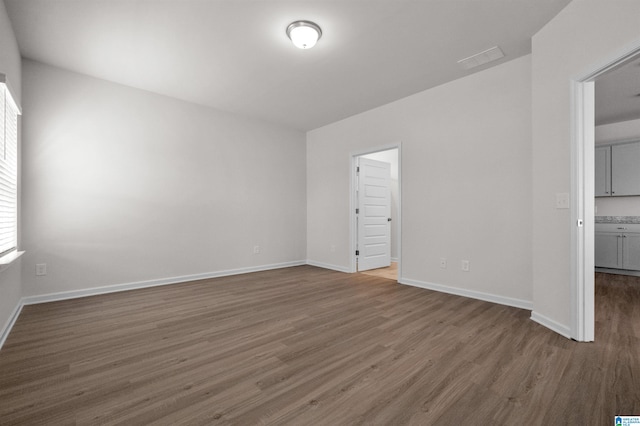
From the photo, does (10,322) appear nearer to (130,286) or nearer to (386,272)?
(130,286)

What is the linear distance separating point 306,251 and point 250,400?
440 centimetres

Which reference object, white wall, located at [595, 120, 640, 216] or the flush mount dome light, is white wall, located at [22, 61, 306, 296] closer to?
the flush mount dome light

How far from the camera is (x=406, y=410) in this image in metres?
1.46

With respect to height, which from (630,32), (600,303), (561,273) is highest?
(630,32)

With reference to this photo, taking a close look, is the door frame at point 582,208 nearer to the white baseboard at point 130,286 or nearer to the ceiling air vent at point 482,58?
the ceiling air vent at point 482,58

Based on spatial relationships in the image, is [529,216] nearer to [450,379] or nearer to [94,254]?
[450,379]

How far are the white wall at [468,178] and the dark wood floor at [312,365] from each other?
1.59ft

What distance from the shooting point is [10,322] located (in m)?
2.57

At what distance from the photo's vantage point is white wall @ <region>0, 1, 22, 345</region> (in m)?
2.31

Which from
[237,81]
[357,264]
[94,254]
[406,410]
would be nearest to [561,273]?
[406,410]

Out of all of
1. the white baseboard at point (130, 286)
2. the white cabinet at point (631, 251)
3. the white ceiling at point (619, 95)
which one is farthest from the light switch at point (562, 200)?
the white baseboard at point (130, 286)

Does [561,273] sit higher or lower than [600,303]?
higher

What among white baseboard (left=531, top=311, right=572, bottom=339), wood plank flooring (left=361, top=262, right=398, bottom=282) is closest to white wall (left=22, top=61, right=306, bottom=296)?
wood plank flooring (left=361, top=262, right=398, bottom=282)

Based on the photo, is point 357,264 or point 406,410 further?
point 357,264
